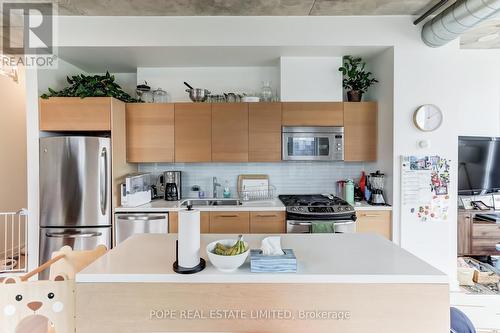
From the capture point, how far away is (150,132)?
3312 mm

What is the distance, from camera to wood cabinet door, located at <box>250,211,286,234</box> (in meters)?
3.00

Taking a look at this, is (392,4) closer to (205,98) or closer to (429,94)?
(429,94)

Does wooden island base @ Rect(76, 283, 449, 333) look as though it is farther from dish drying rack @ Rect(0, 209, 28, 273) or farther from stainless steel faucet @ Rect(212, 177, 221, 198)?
dish drying rack @ Rect(0, 209, 28, 273)

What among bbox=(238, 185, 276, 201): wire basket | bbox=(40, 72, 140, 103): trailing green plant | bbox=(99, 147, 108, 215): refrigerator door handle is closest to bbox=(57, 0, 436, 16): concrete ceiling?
bbox=(40, 72, 140, 103): trailing green plant

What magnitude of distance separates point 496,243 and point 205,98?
13.6 feet

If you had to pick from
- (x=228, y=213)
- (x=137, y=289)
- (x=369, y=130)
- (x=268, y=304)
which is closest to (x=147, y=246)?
(x=137, y=289)

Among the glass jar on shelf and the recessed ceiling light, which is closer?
the recessed ceiling light

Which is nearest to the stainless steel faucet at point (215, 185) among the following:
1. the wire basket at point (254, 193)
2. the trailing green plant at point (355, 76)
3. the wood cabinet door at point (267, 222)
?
the wire basket at point (254, 193)

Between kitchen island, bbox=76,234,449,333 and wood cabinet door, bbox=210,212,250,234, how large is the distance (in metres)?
1.73

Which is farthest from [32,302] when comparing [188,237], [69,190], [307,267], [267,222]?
[267,222]

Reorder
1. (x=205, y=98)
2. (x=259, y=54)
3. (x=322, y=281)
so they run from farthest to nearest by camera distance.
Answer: (x=205, y=98) → (x=259, y=54) → (x=322, y=281)

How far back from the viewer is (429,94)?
299 centimetres

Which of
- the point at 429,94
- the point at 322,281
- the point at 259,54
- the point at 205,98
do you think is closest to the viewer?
the point at 322,281

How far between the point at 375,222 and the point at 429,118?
4.18 feet
